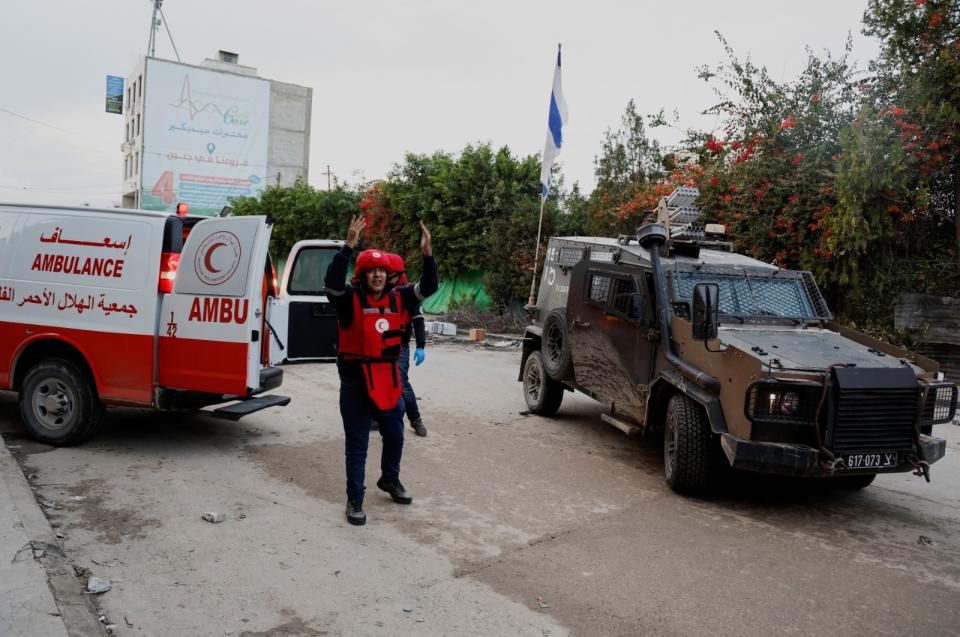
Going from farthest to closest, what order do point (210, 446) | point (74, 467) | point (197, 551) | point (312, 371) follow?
point (312, 371), point (210, 446), point (74, 467), point (197, 551)

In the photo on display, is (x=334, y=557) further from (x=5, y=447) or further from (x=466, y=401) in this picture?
(x=466, y=401)

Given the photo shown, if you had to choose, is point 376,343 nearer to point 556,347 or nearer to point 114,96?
point 556,347

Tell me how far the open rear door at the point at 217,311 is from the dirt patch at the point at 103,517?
4.14ft

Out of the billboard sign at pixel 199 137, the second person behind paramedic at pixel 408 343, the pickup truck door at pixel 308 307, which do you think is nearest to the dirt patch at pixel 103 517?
the second person behind paramedic at pixel 408 343

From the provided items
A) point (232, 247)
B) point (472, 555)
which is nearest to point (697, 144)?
point (232, 247)

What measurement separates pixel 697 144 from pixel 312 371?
9584mm

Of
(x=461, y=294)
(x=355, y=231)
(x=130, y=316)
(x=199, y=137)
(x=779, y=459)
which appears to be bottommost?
(x=779, y=459)

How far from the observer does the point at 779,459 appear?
17.6 feet

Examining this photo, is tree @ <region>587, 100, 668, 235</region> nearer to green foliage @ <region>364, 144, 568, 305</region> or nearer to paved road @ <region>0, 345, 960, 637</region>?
green foliage @ <region>364, 144, 568, 305</region>

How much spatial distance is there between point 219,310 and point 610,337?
370cm

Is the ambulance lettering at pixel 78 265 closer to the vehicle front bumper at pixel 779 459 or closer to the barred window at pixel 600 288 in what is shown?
the barred window at pixel 600 288

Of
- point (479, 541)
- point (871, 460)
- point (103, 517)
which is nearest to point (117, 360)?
point (103, 517)

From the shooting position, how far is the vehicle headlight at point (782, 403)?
213 inches

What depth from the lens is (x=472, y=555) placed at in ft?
15.6
